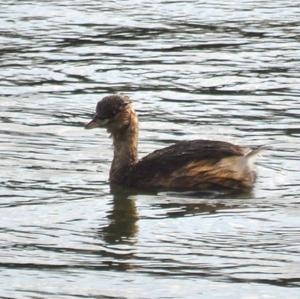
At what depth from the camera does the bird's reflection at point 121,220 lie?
12.1 m

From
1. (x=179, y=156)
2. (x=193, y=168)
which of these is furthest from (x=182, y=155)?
(x=193, y=168)

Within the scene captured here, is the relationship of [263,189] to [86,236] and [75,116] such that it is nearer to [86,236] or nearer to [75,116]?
[86,236]

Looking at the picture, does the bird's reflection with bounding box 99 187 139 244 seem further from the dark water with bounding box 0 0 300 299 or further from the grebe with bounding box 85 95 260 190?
the grebe with bounding box 85 95 260 190

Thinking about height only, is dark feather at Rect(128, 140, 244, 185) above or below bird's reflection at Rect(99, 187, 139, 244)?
above

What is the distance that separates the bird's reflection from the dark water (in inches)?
0.8

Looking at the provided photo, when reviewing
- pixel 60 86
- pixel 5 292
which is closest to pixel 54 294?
pixel 5 292

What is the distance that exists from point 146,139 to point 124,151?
1.28 meters

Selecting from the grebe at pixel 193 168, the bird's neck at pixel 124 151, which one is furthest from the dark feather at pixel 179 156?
the bird's neck at pixel 124 151

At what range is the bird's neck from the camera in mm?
14211

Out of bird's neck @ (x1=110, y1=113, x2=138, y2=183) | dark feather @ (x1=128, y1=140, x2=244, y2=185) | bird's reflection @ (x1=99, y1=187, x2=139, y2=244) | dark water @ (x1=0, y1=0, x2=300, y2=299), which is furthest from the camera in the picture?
bird's neck @ (x1=110, y1=113, x2=138, y2=183)

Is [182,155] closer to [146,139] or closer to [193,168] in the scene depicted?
[193,168]

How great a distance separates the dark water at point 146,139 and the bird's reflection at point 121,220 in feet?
0.07

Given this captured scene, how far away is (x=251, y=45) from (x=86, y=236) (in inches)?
330

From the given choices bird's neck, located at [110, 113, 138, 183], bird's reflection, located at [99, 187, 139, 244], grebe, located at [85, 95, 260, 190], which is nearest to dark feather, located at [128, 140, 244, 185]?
grebe, located at [85, 95, 260, 190]
